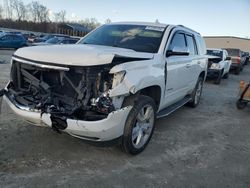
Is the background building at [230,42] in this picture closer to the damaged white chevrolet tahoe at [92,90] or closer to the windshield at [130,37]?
the windshield at [130,37]

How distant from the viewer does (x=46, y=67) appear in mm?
3549

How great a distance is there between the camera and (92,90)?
3.50m

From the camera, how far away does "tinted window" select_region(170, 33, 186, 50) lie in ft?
16.8

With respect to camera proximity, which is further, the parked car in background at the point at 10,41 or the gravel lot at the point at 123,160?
the parked car in background at the point at 10,41

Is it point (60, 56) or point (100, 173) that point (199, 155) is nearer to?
point (100, 173)

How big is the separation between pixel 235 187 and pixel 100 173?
5.71 ft

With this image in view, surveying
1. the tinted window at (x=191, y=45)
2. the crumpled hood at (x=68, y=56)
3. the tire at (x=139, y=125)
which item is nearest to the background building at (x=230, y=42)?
the tinted window at (x=191, y=45)

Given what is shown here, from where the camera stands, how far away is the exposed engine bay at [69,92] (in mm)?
3465

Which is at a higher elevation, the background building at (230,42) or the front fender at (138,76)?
the front fender at (138,76)

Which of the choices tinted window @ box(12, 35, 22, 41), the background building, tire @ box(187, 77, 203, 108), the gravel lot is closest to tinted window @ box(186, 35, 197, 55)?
tire @ box(187, 77, 203, 108)

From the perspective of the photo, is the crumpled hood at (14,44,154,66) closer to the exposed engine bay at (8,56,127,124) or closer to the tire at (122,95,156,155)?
the exposed engine bay at (8,56,127,124)

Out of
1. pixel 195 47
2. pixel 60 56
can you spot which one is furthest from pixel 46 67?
pixel 195 47

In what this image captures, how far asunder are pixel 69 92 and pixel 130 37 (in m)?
1.83

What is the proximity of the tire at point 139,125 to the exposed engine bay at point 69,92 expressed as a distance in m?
0.47
